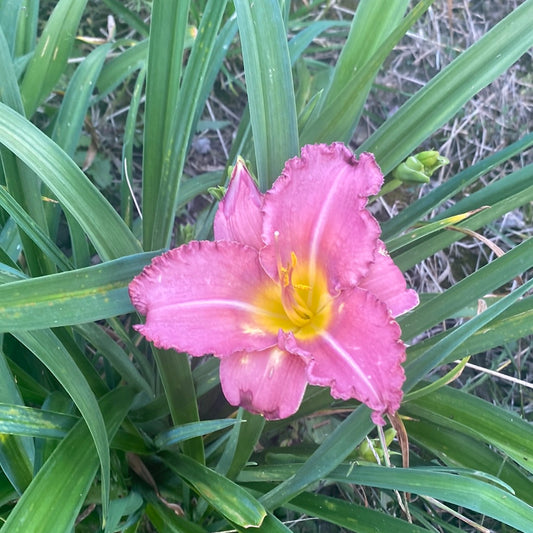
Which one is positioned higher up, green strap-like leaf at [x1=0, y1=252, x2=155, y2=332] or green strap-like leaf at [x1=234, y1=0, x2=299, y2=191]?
green strap-like leaf at [x1=234, y1=0, x2=299, y2=191]

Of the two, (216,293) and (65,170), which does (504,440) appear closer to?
(216,293)

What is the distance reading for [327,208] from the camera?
1.97 feet

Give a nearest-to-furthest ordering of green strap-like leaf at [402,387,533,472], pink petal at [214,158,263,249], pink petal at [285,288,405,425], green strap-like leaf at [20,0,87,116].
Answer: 1. pink petal at [285,288,405,425]
2. pink petal at [214,158,263,249]
3. green strap-like leaf at [402,387,533,472]
4. green strap-like leaf at [20,0,87,116]

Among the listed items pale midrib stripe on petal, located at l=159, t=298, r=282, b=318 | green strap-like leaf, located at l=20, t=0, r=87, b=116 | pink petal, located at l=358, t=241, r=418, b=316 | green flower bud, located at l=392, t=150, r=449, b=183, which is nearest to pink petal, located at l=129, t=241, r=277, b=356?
pale midrib stripe on petal, located at l=159, t=298, r=282, b=318

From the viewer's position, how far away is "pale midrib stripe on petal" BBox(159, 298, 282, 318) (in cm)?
57

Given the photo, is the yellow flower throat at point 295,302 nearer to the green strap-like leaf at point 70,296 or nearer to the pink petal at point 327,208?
the pink petal at point 327,208

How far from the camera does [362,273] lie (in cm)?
57

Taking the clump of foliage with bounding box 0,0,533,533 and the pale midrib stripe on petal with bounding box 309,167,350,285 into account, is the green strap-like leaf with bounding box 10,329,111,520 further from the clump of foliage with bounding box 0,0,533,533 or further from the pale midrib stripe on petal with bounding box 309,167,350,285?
the pale midrib stripe on petal with bounding box 309,167,350,285

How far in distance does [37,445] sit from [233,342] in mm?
368

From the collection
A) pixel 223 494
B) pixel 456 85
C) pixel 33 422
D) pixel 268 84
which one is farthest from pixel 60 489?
pixel 456 85

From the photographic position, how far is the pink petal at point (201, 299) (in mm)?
559

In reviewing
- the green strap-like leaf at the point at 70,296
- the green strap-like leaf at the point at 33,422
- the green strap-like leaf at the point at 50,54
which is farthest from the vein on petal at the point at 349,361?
the green strap-like leaf at the point at 50,54

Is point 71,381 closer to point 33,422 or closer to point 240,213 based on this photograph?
point 33,422

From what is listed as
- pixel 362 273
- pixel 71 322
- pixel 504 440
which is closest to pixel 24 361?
pixel 71 322
